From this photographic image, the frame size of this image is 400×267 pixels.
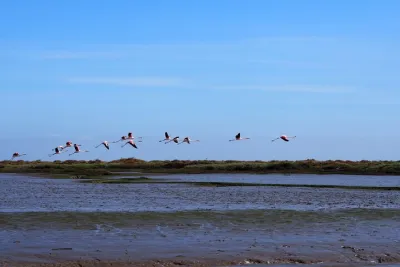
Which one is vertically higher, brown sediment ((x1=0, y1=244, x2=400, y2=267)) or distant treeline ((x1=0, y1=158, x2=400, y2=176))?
distant treeline ((x1=0, y1=158, x2=400, y2=176))

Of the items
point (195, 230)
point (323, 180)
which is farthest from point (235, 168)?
point (195, 230)

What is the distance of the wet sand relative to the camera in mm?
15633

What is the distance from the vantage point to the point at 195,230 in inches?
782

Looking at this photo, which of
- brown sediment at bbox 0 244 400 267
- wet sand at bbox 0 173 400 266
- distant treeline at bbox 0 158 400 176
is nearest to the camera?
brown sediment at bbox 0 244 400 267

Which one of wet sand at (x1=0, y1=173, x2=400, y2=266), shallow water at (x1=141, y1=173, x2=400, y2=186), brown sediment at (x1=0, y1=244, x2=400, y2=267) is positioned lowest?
brown sediment at (x1=0, y1=244, x2=400, y2=267)

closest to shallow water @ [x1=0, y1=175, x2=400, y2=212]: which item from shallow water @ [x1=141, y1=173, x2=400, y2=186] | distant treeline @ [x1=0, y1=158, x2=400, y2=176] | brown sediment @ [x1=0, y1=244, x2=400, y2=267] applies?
shallow water @ [x1=141, y1=173, x2=400, y2=186]

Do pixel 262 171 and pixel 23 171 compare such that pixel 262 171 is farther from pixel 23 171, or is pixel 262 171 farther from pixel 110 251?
pixel 110 251

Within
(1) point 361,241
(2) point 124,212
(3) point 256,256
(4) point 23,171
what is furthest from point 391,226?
(4) point 23,171

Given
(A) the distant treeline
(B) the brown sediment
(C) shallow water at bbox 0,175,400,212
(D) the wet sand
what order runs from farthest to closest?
(A) the distant treeline → (C) shallow water at bbox 0,175,400,212 → (D) the wet sand → (B) the brown sediment

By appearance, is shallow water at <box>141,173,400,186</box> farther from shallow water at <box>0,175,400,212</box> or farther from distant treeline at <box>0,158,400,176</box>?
shallow water at <box>0,175,400,212</box>

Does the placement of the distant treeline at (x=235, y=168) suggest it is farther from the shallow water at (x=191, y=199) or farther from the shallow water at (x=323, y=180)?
the shallow water at (x=191, y=199)

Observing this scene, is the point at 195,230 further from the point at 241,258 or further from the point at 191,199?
the point at 191,199

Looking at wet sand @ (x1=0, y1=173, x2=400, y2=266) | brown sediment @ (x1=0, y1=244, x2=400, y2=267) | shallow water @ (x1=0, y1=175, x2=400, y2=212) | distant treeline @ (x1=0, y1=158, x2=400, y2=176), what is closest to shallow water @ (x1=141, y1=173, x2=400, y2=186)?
distant treeline @ (x1=0, y1=158, x2=400, y2=176)

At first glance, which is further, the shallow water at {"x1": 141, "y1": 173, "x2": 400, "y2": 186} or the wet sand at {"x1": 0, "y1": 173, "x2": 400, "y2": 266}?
the shallow water at {"x1": 141, "y1": 173, "x2": 400, "y2": 186}
